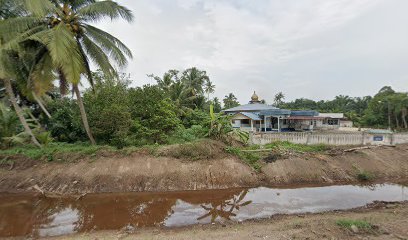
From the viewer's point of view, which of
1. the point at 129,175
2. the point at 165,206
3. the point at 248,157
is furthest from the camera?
the point at 248,157

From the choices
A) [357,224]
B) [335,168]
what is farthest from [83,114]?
[335,168]

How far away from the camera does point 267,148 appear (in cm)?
1287

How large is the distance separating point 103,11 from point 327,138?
1389cm

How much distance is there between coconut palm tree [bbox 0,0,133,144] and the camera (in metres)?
9.30

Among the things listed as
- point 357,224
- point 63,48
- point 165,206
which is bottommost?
point 165,206

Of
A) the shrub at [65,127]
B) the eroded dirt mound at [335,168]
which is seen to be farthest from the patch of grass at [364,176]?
the shrub at [65,127]

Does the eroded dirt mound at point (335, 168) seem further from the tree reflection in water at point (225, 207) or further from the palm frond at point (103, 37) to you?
the palm frond at point (103, 37)

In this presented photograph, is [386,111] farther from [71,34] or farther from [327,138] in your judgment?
[71,34]

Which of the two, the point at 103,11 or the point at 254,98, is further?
the point at 254,98

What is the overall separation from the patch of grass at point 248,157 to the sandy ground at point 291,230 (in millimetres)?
3963

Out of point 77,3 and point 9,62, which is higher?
point 77,3

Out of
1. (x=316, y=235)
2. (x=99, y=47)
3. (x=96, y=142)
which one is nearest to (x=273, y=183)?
(x=316, y=235)

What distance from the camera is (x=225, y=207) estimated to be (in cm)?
834

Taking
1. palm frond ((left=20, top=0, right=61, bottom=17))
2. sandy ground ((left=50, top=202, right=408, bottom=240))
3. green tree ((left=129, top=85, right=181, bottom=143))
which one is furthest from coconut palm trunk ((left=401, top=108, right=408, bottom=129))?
palm frond ((left=20, top=0, right=61, bottom=17))
